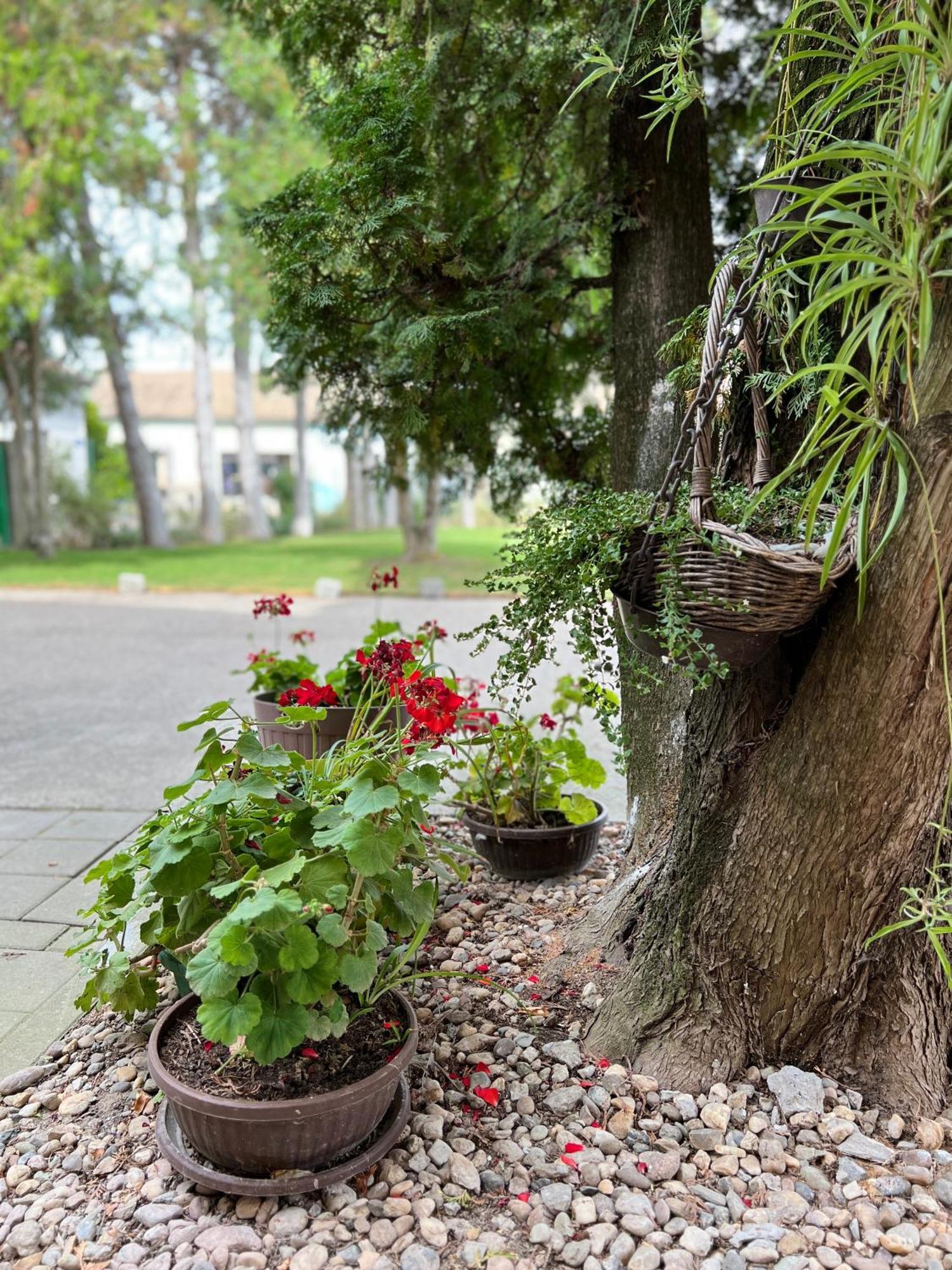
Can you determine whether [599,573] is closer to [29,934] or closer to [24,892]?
[29,934]

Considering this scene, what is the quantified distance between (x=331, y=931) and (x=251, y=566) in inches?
525

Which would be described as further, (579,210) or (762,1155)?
(579,210)

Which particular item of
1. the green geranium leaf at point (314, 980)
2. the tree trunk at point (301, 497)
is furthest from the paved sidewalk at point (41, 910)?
the tree trunk at point (301, 497)

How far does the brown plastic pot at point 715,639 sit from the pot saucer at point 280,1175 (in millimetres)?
914

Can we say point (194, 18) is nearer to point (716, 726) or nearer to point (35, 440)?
point (35, 440)

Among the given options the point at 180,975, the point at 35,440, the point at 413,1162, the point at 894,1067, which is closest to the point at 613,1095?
the point at 413,1162

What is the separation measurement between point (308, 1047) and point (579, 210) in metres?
2.07

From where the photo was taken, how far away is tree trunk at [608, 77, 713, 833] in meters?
2.32

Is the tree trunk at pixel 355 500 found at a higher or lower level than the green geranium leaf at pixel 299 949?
higher

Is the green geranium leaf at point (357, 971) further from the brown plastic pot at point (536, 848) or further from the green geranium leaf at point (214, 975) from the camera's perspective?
the brown plastic pot at point (536, 848)

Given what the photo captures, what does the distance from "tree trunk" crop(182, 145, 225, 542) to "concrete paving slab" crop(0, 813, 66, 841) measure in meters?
13.6

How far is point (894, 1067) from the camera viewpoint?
1.70m

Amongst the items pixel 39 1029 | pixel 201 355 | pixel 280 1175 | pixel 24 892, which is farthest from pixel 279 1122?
pixel 201 355

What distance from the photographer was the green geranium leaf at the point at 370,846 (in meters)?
1.45
